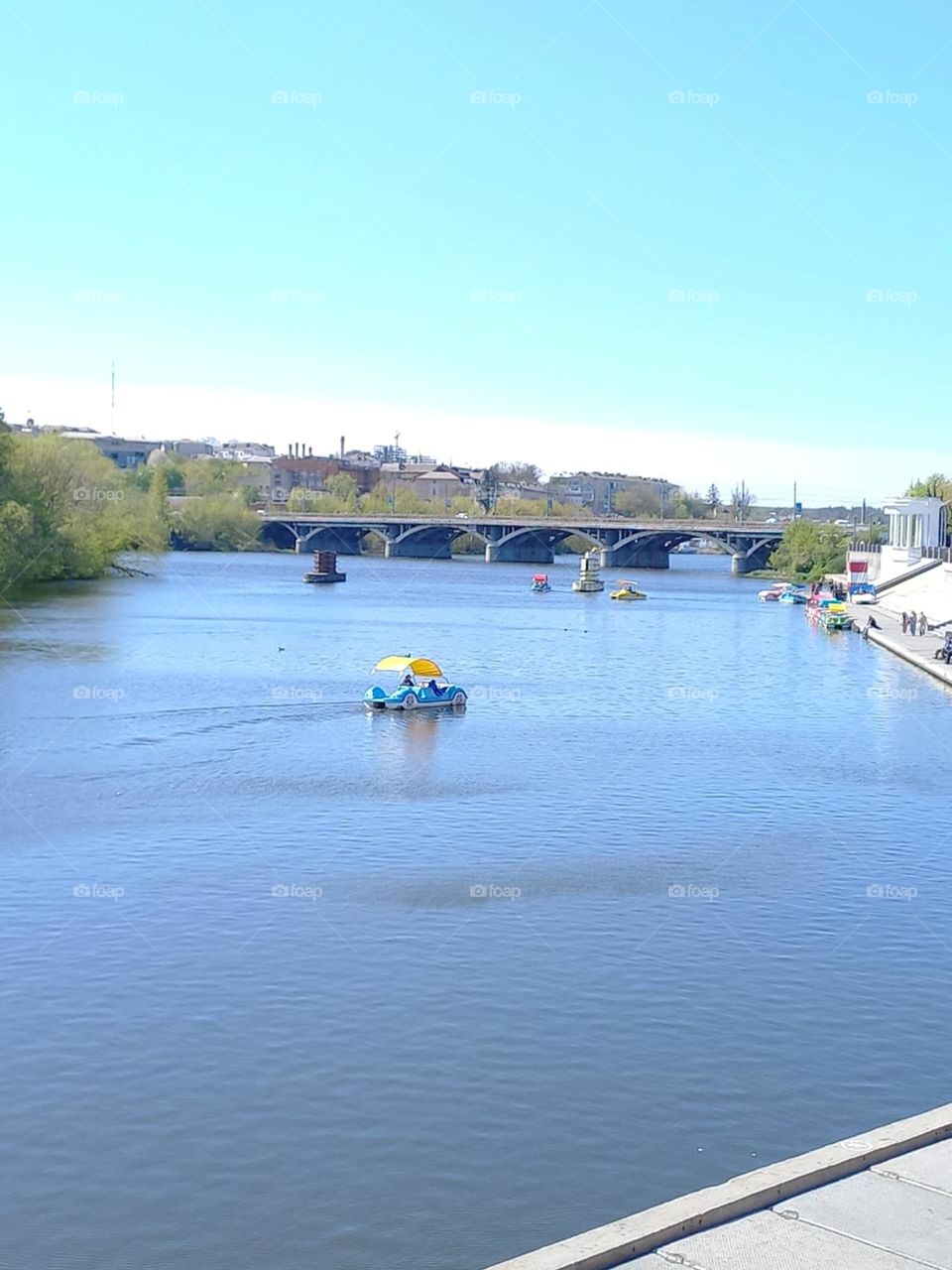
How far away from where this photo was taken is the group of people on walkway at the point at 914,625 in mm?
58656

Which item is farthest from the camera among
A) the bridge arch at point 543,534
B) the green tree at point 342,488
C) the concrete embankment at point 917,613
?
the green tree at point 342,488

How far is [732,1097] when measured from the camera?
453 inches

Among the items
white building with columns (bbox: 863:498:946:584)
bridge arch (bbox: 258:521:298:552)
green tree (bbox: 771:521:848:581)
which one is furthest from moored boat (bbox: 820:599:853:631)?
bridge arch (bbox: 258:521:298:552)

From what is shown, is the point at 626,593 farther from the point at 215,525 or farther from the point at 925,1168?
the point at 925,1168

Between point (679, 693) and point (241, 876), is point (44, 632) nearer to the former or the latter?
point (679, 693)

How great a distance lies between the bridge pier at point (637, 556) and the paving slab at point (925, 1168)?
11087 cm

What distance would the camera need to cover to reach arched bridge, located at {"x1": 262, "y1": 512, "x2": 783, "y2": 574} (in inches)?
4564

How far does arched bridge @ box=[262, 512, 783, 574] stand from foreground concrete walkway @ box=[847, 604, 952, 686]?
4068 cm

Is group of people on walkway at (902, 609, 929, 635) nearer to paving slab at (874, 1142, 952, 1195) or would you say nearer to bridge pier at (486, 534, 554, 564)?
paving slab at (874, 1142, 952, 1195)

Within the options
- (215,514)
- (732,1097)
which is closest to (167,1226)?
(732,1097)

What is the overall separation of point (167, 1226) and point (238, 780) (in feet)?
50.8

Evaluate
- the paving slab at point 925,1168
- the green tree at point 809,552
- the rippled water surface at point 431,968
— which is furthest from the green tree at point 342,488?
the paving slab at point 925,1168

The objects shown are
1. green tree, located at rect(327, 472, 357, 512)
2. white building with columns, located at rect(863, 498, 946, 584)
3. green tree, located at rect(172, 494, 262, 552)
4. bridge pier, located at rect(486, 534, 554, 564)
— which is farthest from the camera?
green tree, located at rect(327, 472, 357, 512)

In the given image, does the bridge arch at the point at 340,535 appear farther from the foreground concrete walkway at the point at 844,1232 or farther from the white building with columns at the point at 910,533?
the foreground concrete walkway at the point at 844,1232
